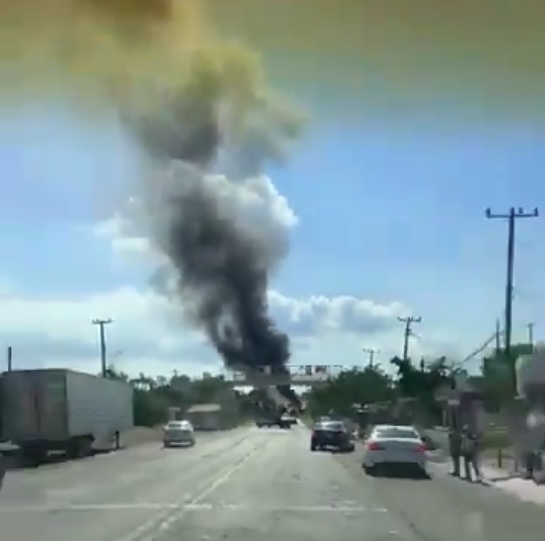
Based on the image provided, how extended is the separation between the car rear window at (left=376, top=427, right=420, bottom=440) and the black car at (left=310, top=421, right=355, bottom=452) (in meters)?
20.9

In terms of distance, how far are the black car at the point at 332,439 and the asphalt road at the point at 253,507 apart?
1948 centimetres

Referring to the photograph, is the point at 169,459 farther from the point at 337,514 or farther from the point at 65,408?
the point at 337,514

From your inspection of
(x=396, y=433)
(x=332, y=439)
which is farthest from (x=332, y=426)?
(x=396, y=433)

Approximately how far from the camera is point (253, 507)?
26.1m

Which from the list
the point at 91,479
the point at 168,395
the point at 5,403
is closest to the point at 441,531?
the point at 91,479

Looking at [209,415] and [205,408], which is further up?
[205,408]

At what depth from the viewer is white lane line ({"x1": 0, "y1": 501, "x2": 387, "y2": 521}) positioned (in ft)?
83.3

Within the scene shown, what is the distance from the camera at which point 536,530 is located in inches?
859

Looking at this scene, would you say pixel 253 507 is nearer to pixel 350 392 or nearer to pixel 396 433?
pixel 396 433

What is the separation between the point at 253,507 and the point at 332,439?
38160 millimetres

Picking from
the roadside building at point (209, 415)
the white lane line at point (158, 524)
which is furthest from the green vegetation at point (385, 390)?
the white lane line at point (158, 524)

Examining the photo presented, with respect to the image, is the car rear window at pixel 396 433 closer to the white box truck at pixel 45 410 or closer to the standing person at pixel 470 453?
the standing person at pixel 470 453

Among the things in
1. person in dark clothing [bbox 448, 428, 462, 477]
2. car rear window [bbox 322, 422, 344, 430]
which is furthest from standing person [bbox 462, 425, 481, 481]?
car rear window [bbox 322, 422, 344, 430]

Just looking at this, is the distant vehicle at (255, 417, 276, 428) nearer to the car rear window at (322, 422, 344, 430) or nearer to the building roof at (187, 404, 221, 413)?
the building roof at (187, 404, 221, 413)
